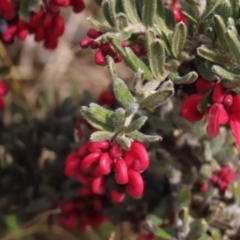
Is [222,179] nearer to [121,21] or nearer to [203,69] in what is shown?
[203,69]

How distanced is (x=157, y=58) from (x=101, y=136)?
9.4 inches

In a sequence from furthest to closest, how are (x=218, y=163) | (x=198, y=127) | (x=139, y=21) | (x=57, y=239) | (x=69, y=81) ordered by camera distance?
(x=69, y=81)
(x=57, y=239)
(x=218, y=163)
(x=198, y=127)
(x=139, y=21)

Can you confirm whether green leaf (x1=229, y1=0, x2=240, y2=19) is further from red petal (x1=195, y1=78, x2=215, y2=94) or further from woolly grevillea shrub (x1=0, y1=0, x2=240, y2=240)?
red petal (x1=195, y1=78, x2=215, y2=94)

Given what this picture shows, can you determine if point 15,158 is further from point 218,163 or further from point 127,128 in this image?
point 127,128

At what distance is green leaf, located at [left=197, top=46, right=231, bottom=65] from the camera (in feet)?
4.07

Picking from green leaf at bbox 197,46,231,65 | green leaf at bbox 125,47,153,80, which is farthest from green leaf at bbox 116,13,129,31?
green leaf at bbox 197,46,231,65

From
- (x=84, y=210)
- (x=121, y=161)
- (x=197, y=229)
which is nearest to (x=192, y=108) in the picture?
(x=121, y=161)

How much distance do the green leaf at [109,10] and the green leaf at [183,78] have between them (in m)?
0.21

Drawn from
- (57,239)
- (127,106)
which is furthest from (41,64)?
(127,106)

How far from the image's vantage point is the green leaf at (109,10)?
137cm

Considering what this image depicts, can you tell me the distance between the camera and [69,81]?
338 cm

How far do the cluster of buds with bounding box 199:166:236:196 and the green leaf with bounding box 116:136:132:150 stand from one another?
64 centimetres

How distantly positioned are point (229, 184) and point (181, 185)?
5.9 inches

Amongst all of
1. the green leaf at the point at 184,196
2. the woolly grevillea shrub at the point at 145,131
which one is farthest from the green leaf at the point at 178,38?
the green leaf at the point at 184,196
